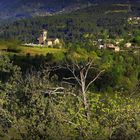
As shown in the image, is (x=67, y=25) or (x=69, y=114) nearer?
(x=69, y=114)

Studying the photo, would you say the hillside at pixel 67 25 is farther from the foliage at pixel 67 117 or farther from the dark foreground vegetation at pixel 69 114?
the foliage at pixel 67 117

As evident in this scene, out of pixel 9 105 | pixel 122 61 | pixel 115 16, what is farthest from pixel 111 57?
pixel 115 16

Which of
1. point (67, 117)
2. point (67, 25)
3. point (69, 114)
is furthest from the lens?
point (67, 25)

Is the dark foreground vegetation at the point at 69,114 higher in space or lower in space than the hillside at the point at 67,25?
higher

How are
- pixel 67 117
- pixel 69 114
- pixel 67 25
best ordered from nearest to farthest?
pixel 67 117 < pixel 69 114 < pixel 67 25

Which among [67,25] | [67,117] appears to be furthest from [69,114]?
[67,25]

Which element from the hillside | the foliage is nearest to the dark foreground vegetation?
the foliage

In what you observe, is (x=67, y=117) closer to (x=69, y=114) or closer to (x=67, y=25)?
→ (x=69, y=114)

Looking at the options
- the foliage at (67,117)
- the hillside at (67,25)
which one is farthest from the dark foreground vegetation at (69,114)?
the hillside at (67,25)

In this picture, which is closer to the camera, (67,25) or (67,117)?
(67,117)

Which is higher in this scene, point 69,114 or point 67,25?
point 69,114

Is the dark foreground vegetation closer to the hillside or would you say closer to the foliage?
the foliage

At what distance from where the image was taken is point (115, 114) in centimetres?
1074

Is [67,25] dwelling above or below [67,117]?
below
